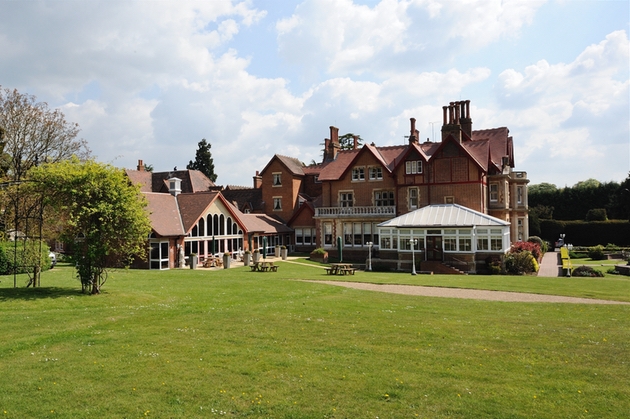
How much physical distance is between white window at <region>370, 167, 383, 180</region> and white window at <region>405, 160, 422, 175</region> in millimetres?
2611

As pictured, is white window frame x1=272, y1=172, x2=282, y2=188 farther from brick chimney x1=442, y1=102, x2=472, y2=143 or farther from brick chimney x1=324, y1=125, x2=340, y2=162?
brick chimney x1=442, y1=102, x2=472, y2=143

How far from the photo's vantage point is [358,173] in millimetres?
43875

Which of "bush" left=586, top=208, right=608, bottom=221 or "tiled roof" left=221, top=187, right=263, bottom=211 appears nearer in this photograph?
"tiled roof" left=221, top=187, right=263, bottom=211

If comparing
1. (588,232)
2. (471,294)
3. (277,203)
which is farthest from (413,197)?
(588,232)

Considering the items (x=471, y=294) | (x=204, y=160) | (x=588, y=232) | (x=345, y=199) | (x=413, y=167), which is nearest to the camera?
(x=471, y=294)

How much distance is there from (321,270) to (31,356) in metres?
22.7

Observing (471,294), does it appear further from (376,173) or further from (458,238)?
(376,173)

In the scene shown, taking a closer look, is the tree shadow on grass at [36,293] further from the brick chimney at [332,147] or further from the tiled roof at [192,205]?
the brick chimney at [332,147]

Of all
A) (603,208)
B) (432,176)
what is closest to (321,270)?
(432,176)

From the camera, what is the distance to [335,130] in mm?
49500

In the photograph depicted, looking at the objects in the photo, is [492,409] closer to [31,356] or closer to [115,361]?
[115,361]

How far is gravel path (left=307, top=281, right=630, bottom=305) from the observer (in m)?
18.1

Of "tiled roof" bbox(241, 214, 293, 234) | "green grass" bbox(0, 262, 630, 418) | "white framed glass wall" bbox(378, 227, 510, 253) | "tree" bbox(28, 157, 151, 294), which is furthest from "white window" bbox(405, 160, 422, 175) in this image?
"tree" bbox(28, 157, 151, 294)

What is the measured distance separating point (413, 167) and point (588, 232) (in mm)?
23421
